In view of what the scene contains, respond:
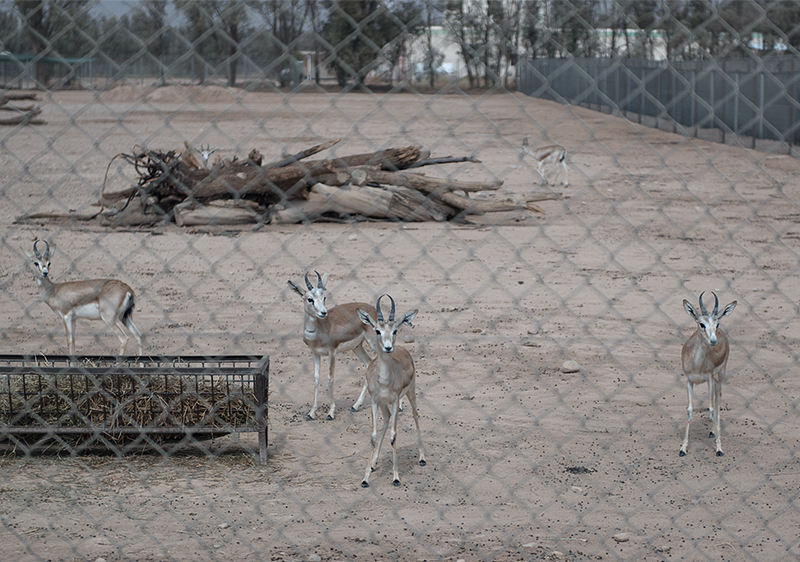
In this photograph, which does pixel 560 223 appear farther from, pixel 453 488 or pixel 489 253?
pixel 453 488

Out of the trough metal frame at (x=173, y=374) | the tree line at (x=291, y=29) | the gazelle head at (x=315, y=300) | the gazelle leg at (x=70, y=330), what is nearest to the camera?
the tree line at (x=291, y=29)

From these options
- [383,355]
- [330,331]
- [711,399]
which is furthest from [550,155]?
[383,355]

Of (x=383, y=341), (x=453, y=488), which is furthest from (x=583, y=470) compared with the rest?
(x=383, y=341)

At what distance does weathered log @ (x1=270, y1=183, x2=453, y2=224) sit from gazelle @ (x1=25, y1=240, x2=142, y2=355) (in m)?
4.77

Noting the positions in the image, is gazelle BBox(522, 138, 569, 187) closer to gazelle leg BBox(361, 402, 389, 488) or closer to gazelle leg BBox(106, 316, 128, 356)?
gazelle leg BBox(106, 316, 128, 356)

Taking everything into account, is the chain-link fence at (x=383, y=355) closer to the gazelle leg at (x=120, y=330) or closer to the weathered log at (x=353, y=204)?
the gazelle leg at (x=120, y=330)

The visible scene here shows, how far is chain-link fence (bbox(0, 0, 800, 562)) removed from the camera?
7.75 feet

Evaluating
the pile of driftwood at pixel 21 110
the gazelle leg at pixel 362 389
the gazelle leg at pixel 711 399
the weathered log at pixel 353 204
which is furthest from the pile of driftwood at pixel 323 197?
the gazelle leg at pixel 711 399

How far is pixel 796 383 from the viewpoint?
5.89 metres

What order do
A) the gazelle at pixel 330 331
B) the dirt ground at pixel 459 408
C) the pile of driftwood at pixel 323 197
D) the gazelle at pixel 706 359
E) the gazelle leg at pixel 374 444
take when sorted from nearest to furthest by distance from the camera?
1. the dirt ground at pixel 459 408
2. the gazelle leg at pixel 374 444
3. the gazelle at pixel 706 359
4. the gazelle at pixel 330 331
5. the pile of driftwood at pixel 323 197

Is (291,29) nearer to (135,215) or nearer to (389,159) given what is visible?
(389,159)

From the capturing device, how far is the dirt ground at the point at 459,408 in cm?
366

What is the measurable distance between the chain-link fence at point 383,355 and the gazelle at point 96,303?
0.08ft

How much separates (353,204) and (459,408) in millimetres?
6319
